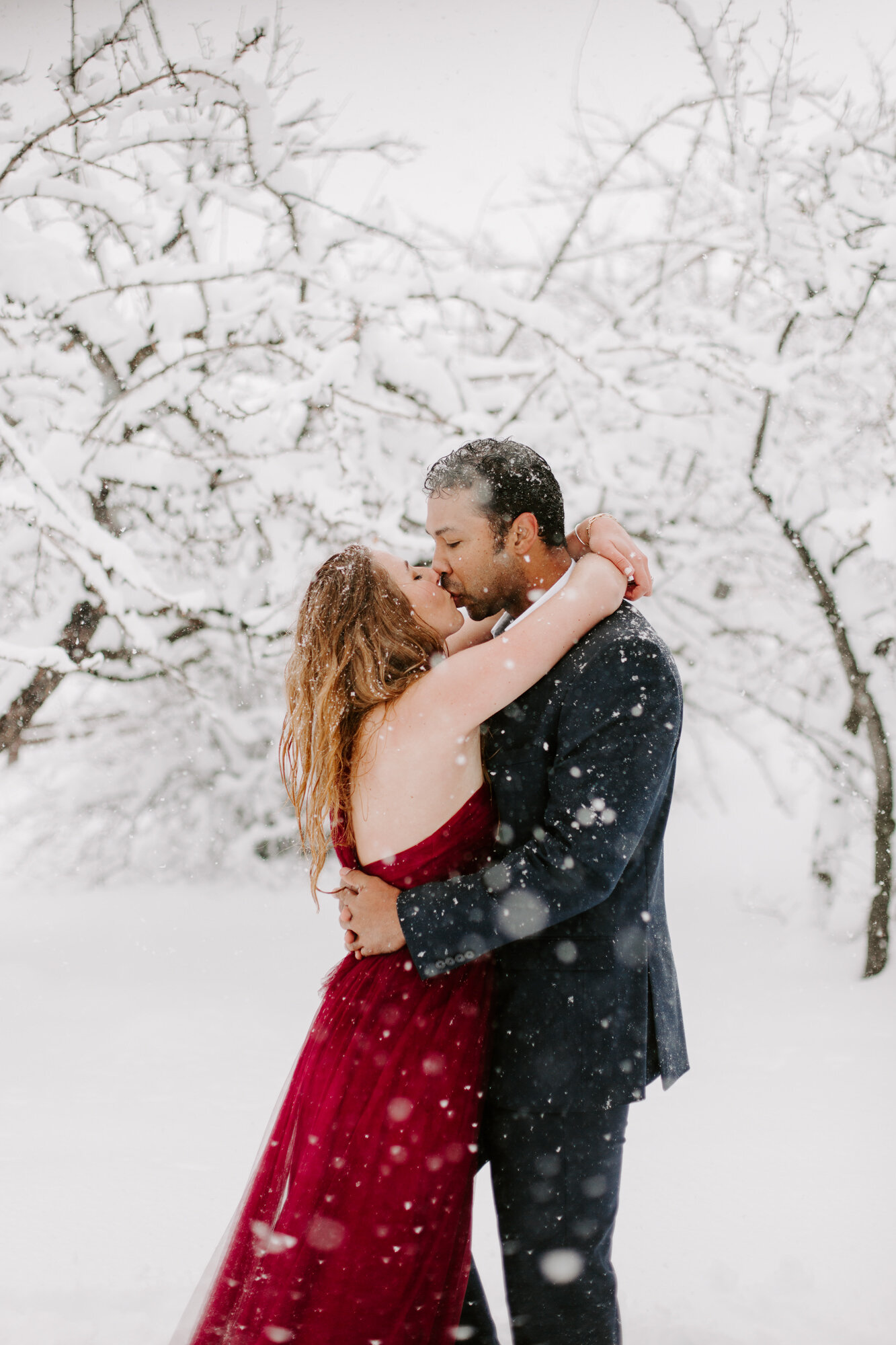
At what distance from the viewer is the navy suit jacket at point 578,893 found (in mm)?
1566

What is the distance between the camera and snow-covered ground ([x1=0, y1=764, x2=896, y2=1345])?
2.57 metres

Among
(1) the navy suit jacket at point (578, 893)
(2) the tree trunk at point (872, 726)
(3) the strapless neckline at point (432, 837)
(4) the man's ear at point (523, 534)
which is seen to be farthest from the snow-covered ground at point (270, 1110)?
(4) the man's ear at point (523, 534)

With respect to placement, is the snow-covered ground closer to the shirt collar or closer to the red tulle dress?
the red tulle dress

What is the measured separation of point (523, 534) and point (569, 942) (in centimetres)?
86

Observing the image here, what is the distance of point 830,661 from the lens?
6867 mm

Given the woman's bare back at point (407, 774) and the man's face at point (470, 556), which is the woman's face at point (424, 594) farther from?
the woman's bare back at point (407, 774)

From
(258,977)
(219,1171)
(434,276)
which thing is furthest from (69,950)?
(434,276)

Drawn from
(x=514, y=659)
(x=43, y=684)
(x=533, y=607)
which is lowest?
(x=514, y=659)

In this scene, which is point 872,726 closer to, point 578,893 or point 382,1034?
point 578,893

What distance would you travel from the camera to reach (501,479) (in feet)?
6.55

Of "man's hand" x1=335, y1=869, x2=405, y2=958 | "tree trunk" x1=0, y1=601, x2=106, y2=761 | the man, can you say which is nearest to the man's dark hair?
the man

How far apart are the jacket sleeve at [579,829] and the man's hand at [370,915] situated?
0.07m

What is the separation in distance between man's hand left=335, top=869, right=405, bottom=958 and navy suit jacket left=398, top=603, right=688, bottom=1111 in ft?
0.26

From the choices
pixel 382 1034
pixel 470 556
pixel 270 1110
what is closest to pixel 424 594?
pixel 470 556
